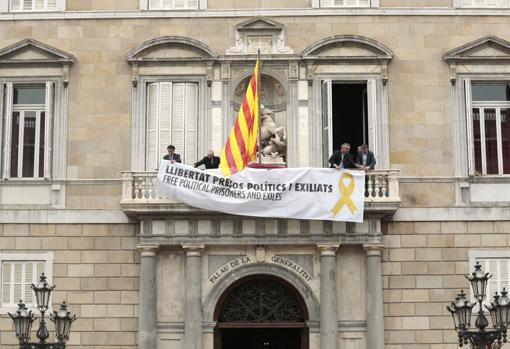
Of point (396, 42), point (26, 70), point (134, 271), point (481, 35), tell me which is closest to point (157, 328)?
point (134, 271)

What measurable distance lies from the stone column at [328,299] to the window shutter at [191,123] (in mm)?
4188

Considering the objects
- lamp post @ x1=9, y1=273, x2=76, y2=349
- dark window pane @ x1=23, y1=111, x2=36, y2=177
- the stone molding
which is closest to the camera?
lamp post @ x1=9, y1=273, x2=76, y2=349

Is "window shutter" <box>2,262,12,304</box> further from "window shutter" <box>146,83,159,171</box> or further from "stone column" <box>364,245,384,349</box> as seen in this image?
"stone column" <box>364,245,384,349</box>

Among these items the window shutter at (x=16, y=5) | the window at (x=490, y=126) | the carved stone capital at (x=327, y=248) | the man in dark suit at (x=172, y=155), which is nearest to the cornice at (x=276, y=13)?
the window shutter at (x=16, y=5)

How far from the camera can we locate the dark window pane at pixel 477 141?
85.7 feet

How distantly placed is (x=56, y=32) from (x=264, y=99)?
5801 millimetres

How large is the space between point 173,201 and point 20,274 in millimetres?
4412

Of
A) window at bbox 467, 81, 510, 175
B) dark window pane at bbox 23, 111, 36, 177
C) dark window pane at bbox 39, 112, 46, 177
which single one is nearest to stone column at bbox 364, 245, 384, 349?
window at bbox 467, 81, 510, 175

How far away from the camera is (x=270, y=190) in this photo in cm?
2478

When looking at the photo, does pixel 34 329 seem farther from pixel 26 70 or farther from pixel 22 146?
pixel 26 70

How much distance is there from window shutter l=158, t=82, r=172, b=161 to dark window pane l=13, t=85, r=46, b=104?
3.14m

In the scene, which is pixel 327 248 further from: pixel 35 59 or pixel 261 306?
pixel 35 59

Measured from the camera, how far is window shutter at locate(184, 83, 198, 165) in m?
26.3

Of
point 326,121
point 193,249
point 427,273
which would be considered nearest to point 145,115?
point 193,249
